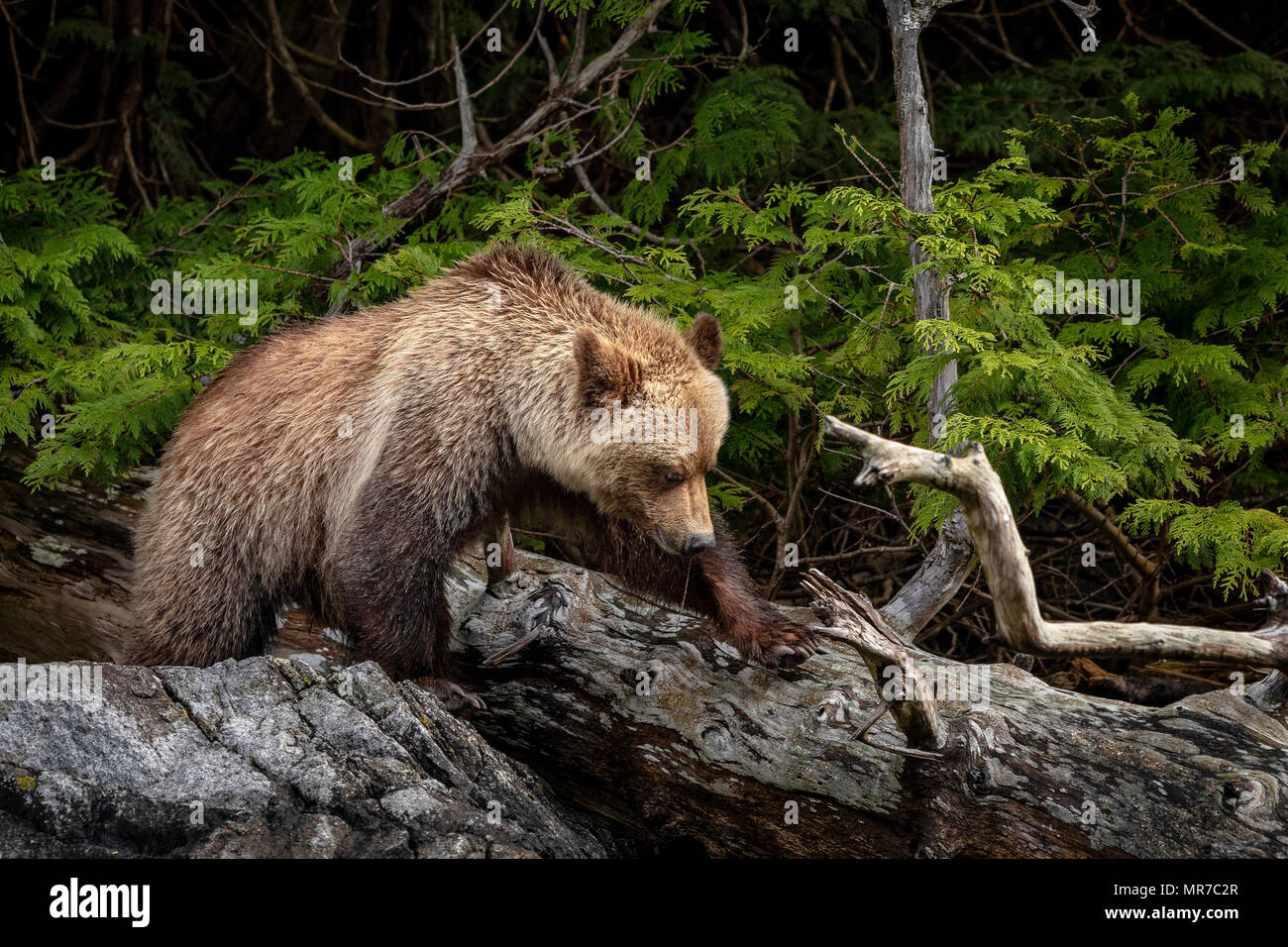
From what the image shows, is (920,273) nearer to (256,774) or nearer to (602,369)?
(602,369)

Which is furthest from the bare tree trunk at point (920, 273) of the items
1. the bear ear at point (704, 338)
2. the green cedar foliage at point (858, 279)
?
the bear ear at point (704, 338)

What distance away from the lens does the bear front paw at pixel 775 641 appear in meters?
4.69

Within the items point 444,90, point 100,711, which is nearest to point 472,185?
point 444,90

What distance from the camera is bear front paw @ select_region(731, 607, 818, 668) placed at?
15.4 feet

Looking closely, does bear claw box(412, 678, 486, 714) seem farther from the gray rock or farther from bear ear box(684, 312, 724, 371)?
bear ear box(684, 312, 724, 371)

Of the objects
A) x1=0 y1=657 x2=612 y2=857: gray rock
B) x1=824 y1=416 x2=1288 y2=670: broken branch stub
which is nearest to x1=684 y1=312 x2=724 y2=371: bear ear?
x1=824 y1=416 x2=1288 y2=670: broken branch stub

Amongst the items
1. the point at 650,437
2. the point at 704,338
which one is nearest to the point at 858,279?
the point at 704,338

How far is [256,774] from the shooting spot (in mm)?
3760

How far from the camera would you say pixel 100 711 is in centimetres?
379

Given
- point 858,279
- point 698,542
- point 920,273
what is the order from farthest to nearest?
point 858,279
point 920,273
point 698,542

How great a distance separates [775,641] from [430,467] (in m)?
1.54

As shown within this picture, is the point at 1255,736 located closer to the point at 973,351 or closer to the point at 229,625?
the point at 973,351

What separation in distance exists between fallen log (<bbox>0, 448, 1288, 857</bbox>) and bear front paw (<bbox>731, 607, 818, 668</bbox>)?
61mm

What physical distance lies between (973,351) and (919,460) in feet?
5.41
